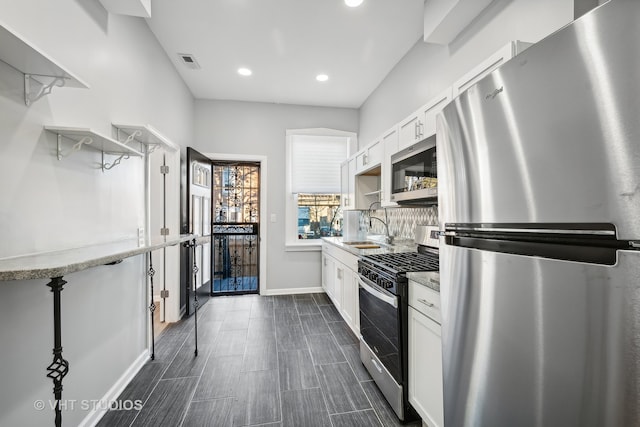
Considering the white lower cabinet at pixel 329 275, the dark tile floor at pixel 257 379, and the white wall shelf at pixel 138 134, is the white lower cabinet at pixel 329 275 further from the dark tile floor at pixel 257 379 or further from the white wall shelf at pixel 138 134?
the white wall shelf at pixel 138 134

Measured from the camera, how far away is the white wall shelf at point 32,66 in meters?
1.02

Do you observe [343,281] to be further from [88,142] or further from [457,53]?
[88,142]

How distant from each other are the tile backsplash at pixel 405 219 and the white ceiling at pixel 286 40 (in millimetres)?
1729

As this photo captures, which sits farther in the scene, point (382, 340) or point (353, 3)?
point (353, 3)

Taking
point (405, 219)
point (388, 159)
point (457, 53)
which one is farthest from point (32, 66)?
point (405, 219)

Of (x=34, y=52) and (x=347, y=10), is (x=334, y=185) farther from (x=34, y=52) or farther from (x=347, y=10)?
(x=34, y=52)

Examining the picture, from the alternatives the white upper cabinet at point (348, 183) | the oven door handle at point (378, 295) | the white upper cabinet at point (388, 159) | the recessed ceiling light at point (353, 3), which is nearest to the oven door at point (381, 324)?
the oven door handle at point (378, 295)

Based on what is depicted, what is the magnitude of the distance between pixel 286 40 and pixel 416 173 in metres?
1.95

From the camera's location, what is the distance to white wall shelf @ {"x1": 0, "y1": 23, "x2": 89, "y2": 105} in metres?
1.02

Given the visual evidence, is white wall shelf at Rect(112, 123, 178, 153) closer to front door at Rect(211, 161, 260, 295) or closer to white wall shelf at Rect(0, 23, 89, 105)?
white wall shelf at Rect(0, 23, 89, 105)

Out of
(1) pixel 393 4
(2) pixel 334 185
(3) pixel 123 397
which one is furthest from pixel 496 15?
(3) pixel 123 397

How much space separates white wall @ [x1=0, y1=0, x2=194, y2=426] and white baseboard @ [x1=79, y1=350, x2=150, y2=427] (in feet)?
0.18

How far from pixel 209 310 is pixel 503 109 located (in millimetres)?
3938

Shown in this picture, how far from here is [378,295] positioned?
6.45 feet
